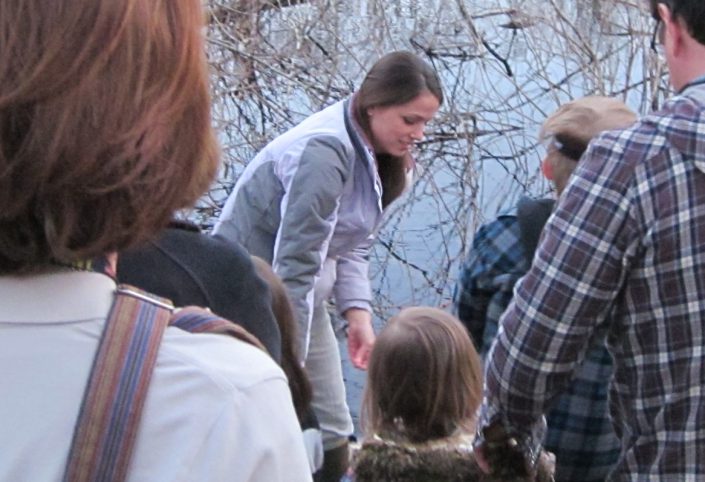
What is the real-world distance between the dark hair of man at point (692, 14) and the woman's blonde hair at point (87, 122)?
3.35 feet

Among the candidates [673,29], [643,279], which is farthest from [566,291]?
[673,29]

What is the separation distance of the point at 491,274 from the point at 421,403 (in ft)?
1.18

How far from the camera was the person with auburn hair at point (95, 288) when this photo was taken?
1.01 m

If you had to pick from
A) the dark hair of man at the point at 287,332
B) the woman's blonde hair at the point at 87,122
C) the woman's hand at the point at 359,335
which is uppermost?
the woman's blonde hair at the point at 87,122

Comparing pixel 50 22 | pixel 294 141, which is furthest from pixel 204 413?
pixel 294 141

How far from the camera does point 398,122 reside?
11.6 feet

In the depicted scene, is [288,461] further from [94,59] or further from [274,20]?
[274,20]

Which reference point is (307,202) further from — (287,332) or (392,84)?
(287,332)

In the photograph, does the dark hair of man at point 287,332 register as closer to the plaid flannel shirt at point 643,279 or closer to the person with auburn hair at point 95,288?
the plaid flannel shirt at point 643,279

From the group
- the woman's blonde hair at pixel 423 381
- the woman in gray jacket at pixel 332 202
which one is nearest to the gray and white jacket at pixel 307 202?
the woman in gray jacket at pixel 332 202

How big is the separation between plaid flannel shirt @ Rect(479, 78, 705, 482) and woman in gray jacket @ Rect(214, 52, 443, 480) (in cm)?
149

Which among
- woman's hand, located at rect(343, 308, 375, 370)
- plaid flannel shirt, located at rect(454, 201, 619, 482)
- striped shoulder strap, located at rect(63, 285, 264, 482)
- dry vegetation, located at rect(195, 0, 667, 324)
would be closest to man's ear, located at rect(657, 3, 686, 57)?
plaid flannel shirt, located at rect(454, 201, 619, 482)

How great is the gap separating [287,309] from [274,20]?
14.1 feet

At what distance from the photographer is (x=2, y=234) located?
1.05m
